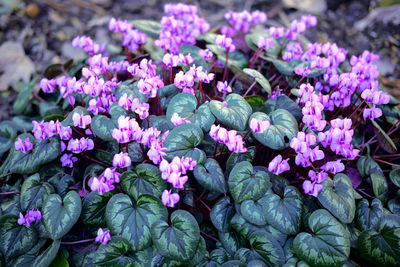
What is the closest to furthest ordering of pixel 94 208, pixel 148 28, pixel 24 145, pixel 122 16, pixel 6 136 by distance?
1. pixel 94 208
2. pixel 24 145
3. pixel 6 136
4. pixel 148 28
5. pixel 122 16

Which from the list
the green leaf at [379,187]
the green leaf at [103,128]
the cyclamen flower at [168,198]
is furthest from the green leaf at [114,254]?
the green leaf at [379,187]

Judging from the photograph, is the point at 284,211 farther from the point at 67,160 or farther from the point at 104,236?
the point at 67,160

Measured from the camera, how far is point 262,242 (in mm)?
1564

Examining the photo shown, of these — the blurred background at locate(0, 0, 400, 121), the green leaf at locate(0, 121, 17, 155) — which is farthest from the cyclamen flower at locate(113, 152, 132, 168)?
the blurred background at locate(0, 0, 400, 121)

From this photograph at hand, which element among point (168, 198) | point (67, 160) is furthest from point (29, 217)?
point (168, 198)

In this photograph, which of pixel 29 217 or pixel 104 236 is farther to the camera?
pixel 29 217

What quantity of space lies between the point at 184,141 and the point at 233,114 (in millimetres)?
250

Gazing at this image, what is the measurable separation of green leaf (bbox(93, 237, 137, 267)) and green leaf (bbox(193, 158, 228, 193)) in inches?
16.1

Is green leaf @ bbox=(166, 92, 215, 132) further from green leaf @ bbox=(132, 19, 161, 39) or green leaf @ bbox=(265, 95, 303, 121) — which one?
green leaf @ bbox=(132, 19, 161, 39)

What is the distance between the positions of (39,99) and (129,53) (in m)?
0.76

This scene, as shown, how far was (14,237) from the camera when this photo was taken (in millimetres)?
1655

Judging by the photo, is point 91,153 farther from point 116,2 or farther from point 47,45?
point 116,2

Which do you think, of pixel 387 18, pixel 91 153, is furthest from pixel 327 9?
pixel 91 153

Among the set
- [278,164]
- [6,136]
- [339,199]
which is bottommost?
[6,136]
